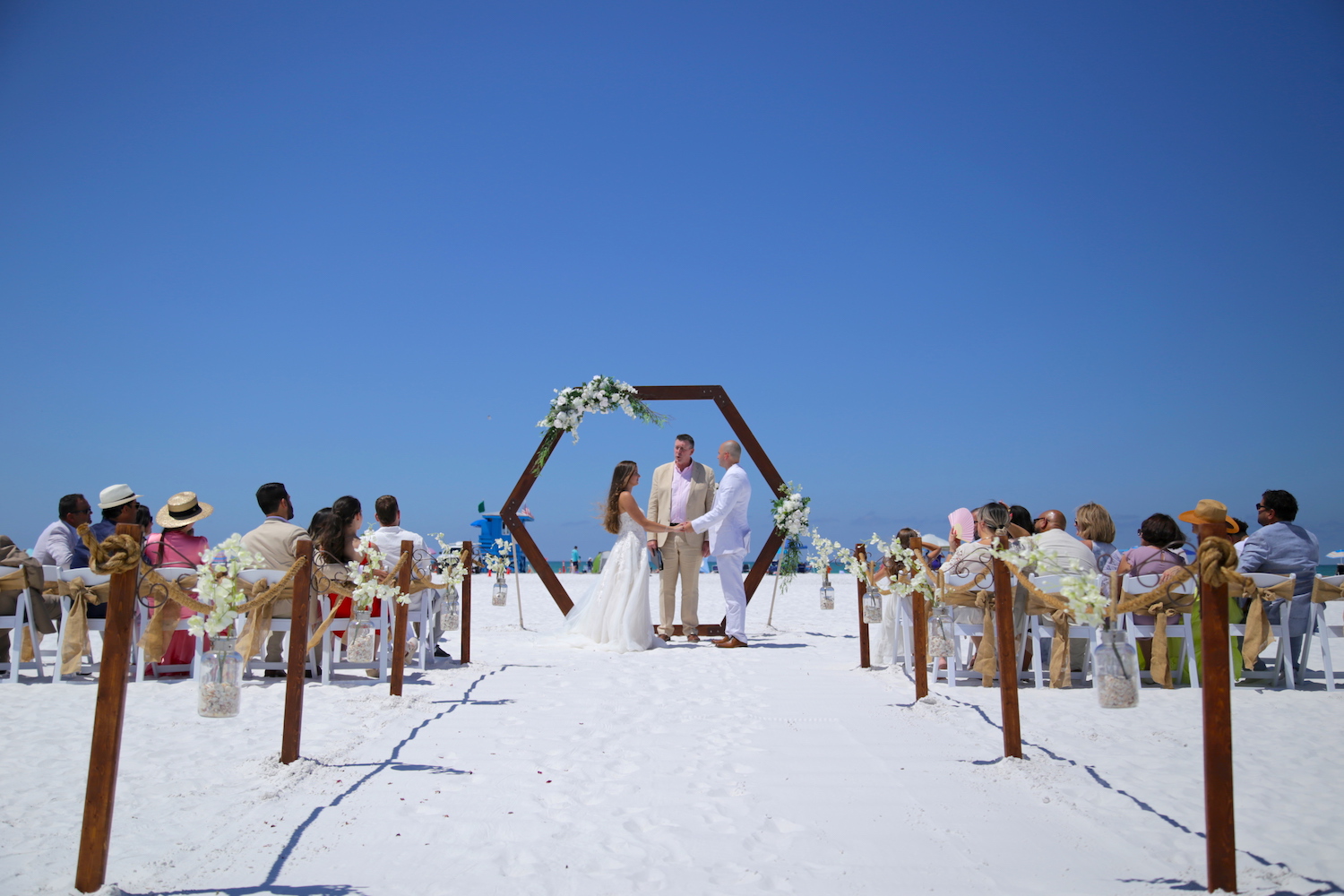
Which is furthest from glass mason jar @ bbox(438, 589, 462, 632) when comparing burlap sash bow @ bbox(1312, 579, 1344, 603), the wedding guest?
burlap sash bow @ bbox(1312, 579, 1344, 603)

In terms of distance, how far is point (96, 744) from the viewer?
2.77 m

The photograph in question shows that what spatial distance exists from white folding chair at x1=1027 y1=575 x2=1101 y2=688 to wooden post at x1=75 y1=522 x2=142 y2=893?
5633 mm

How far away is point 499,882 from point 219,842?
1.12m

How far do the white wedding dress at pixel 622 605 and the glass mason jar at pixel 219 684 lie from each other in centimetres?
584

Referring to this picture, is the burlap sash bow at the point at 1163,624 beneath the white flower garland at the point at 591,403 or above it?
beneath

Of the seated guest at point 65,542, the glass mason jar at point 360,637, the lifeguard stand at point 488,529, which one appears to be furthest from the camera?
the lifeguard stand at point 488,529

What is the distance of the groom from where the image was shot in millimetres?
9898

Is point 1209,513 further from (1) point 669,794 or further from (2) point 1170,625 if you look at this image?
(2) point 1170,625

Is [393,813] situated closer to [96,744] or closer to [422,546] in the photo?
[96,744]

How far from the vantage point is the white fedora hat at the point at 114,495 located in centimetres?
652

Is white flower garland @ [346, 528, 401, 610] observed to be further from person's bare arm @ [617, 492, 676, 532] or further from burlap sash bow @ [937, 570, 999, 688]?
burlap sash bow @ [937, 570, 999, 688]

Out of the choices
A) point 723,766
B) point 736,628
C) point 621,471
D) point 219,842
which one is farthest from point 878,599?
point 219,842

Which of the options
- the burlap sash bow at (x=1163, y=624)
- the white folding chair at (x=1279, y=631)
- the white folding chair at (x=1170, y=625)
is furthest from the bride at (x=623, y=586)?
the white folding chair at (x=1279, y=631)

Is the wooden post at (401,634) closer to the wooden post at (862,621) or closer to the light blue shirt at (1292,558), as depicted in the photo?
the wooden post at (862,621)
